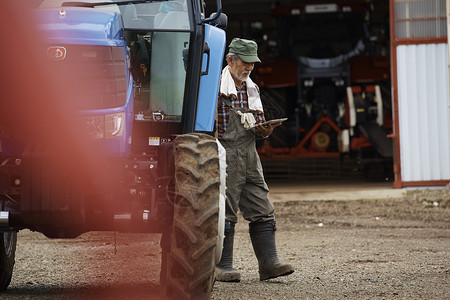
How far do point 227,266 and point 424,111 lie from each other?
910 cm

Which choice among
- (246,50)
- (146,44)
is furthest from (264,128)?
(146,44)

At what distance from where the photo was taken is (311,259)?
30.6 feet

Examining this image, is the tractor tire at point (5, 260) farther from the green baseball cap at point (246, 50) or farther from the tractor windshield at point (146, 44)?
the green baseball cap at point (246, 50)

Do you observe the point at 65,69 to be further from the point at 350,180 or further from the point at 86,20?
the point at 350,180

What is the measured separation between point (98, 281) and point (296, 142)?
12.3 m

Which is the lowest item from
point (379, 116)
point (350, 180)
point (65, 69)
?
point (350, 180)

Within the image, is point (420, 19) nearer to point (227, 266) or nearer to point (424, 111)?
point (424, 111)

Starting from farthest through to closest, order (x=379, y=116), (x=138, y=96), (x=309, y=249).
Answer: (x=379, y=116) → (x=309, y=249) → (x=138, y=96)

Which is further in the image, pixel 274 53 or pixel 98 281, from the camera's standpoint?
pixel 274 53

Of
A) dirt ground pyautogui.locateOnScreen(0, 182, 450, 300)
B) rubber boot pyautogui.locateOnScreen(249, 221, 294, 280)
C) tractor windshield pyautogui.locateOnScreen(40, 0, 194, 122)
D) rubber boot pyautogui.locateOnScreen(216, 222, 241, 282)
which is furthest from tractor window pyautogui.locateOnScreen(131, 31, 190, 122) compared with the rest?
rubber boot pyautogui.locateOnScreen(249, 221, 294, 280)

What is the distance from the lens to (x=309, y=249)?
10180mm

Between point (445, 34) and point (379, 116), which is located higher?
point (445, 34)

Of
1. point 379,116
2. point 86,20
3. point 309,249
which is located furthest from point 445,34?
point 86,20

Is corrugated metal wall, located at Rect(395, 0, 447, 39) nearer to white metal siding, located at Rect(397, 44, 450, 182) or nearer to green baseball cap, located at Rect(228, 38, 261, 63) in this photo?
white metal siding, located at Rect(397, 44, 450, 182)
